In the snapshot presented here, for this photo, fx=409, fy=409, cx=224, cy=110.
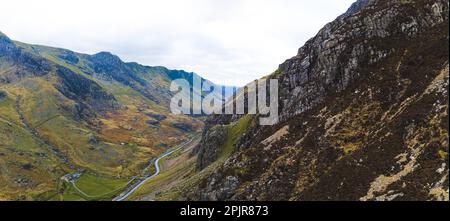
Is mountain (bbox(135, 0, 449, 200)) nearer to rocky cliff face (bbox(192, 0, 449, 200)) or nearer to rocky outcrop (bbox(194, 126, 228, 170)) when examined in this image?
rocky cliff face (bbox(192, 0, 449, 200))

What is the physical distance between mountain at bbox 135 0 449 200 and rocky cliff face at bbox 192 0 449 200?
241mm

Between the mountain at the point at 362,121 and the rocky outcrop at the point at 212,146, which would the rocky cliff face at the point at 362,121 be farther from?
the rocky outcrop at the point at 212,146

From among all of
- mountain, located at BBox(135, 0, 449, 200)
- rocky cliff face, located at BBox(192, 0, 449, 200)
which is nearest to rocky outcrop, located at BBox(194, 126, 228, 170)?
mountain, located at BBox(135, 0, 449, 200)

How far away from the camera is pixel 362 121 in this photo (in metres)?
84.2

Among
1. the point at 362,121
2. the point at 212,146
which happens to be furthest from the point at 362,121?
the point at 212,146

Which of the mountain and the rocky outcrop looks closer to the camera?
the mountain

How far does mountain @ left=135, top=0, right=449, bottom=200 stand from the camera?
6288 centimetres

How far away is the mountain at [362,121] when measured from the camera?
6288 cm

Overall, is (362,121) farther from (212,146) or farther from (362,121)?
(212,146)

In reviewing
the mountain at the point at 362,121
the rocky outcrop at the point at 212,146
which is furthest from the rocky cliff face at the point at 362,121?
the rocky outcrop at the point at 212,146

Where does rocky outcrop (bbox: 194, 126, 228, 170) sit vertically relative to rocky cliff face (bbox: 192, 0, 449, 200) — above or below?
below

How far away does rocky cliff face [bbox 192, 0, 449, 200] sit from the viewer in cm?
6288
